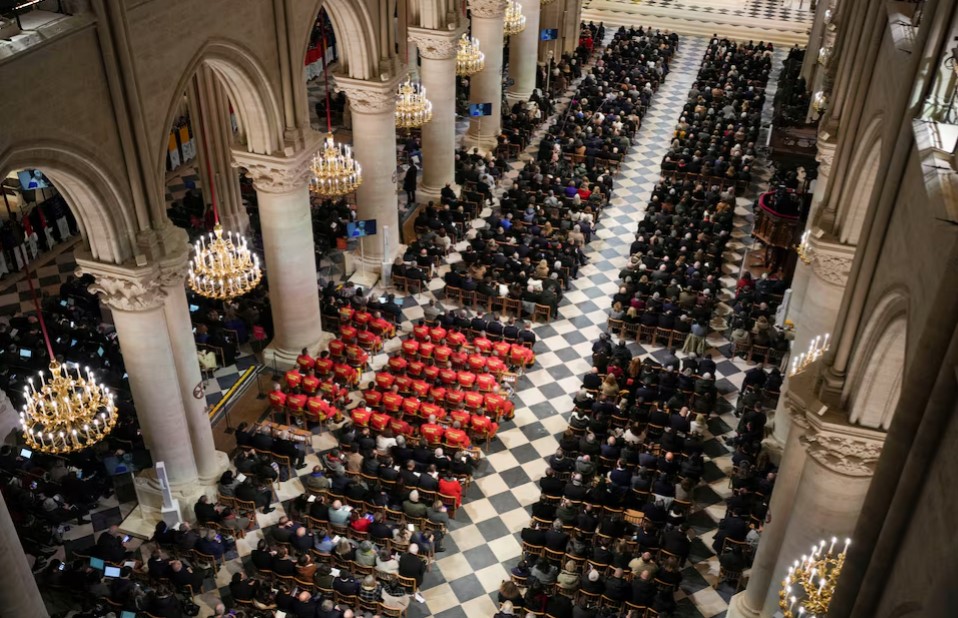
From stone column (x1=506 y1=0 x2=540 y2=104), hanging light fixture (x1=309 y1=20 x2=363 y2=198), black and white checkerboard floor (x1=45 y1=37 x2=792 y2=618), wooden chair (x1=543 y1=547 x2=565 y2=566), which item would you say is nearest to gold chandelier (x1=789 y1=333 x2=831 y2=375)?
black and white checkerboard floor (x1=45 y1=37 x2=792 y2=618)

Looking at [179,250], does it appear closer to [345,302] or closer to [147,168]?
[147,168]

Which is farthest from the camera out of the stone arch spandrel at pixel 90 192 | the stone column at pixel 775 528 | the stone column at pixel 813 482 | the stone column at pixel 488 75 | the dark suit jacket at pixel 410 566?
the stone column at pixel 488 75

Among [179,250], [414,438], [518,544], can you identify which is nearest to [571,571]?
[518,544]

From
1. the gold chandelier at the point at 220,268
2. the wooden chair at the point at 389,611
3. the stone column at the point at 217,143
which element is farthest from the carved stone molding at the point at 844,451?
the stone column at the point at 217,143

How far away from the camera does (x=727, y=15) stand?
155 ft

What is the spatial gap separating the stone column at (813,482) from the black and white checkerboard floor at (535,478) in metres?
2.87

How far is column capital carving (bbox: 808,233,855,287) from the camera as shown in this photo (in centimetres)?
1507

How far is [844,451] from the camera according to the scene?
1152cm

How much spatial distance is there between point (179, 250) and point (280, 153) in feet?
13.4

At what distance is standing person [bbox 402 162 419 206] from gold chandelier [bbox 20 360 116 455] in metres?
15.0

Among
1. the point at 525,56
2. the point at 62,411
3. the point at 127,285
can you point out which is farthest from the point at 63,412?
the point at 525,56

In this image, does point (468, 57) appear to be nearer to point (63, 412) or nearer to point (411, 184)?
point (411, 184)

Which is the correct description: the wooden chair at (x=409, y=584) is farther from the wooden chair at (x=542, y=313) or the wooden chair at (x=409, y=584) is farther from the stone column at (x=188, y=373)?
the wooden chair at (x=542, y=313)

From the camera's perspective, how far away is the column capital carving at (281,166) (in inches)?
727
